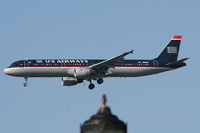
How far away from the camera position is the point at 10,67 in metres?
125

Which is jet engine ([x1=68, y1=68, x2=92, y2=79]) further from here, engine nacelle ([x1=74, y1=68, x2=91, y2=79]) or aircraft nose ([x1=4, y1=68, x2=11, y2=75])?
aircraft nose ([x1=4, y1=68, x2=11, y2=75])

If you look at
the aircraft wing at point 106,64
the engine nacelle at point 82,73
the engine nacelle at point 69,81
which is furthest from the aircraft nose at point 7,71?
the aircraft wing at point 106,64

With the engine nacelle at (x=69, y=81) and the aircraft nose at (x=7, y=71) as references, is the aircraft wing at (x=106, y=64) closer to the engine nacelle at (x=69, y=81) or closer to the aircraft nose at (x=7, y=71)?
the engine nacelle at (x=69, y=81)

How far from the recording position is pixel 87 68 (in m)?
124

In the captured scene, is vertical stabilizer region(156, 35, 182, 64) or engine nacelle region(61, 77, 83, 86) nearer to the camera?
engine nacelle region(61, 77, 83, 86)

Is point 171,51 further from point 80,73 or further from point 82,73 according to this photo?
point 80,73

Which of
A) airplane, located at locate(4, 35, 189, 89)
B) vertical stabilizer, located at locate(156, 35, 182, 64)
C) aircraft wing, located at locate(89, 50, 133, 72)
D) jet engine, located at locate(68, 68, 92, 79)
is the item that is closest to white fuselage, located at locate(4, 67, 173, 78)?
airplane, located at locate(4, 35, 189, 89)

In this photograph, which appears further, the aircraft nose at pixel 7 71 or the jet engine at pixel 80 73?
the aircraft nose at pixel 7 71

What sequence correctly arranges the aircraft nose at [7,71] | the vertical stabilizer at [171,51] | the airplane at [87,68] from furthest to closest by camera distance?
the vertical stabilizer at [171,51] < the aircraft nose at [7,71] < the airplane at [87,68]

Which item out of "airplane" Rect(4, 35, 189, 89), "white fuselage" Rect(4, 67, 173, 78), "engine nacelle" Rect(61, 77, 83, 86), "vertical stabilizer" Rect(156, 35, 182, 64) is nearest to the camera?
"white fuselage" Rect(4, 67, 173, 78)

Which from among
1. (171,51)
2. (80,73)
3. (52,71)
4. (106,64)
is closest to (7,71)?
(52,71)

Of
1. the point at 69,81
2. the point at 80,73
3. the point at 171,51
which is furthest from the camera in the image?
the point at 171,51

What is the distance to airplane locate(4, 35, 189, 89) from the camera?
122000 millimetres

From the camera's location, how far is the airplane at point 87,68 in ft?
400
